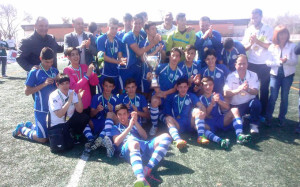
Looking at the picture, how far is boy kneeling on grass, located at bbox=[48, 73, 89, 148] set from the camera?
3.41m

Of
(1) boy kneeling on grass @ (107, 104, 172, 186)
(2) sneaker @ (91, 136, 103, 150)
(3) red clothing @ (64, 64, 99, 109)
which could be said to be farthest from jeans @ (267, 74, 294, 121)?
(3) red clothing @ (64, 64, 99, 109)

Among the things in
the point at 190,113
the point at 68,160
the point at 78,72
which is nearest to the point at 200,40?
the point at 190,113

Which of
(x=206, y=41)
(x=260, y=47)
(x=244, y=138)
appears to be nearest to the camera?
(x=244, y=138)

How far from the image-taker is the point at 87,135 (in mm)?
3773

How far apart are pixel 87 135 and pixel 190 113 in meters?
1.76

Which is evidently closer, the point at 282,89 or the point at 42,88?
the point at 42,88

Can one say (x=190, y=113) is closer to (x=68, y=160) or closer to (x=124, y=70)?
(x=124, y=70)

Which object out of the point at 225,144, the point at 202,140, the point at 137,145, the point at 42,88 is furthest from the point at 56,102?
the point at 225,144

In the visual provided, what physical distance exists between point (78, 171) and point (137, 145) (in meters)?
0.84

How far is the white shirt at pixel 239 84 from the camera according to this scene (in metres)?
4.13

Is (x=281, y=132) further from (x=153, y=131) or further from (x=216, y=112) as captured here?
(x=153, y=131)

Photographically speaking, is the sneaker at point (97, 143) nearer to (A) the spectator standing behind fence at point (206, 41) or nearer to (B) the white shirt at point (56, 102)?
(B) the white shirt at point (56, 102)

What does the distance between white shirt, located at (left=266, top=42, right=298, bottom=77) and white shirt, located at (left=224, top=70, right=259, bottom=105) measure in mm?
369

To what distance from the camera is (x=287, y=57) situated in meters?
4.00
